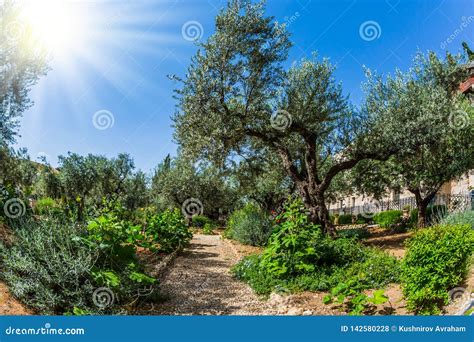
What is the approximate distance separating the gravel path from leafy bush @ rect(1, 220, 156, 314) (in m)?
1.19

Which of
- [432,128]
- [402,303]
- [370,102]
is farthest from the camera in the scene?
[370,102]

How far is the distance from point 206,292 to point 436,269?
4579 millimetres

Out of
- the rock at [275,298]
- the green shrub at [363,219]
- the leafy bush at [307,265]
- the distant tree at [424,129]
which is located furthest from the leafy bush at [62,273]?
the green shrub at [363,219]

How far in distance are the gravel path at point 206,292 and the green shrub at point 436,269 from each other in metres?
2.36

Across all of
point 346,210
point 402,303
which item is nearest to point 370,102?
point 402,303

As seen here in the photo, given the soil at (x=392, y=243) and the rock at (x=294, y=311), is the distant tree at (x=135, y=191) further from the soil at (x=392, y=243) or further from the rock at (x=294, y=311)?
the rock at (x=294, y=311)

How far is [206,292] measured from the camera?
837 cm

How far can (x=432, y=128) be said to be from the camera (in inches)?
570

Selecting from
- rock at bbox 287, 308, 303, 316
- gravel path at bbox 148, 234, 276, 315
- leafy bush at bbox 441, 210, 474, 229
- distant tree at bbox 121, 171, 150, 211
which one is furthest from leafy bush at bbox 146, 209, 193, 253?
distant tree at bbox 121, 171, 150, 211

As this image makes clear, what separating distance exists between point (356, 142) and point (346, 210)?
3365cm

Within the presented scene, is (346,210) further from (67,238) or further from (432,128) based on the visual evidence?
(67,238)

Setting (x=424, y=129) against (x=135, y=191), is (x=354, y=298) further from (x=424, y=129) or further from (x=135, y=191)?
(x=135, y=191)

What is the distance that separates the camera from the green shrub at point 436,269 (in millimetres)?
5656

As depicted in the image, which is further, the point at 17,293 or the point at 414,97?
the point at 414,97
